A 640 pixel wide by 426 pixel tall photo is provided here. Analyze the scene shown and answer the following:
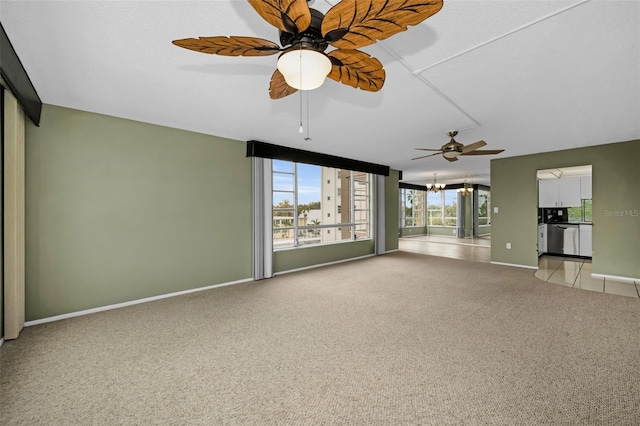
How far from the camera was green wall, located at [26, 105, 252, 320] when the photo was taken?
10.3 ft

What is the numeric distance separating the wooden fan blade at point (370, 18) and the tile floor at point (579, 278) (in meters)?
5.29

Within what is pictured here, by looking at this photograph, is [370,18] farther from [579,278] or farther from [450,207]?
[450,207]

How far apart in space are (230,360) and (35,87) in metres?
3.32

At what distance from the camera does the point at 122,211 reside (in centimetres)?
362

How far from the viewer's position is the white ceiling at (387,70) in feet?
5.71

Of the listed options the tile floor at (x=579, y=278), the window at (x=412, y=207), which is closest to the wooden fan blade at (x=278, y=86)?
the tile floor at (x=579, y=278)

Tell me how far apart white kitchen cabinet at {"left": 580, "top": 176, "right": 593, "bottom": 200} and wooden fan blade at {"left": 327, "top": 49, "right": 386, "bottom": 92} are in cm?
789

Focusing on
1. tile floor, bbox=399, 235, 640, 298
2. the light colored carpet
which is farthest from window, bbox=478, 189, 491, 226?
the light colored carpet

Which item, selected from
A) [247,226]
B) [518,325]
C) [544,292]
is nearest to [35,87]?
[247,226]

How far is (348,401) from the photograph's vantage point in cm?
182

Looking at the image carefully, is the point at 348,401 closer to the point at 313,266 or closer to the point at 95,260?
the point at 95,260

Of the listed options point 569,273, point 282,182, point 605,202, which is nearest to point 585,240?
point 569,273

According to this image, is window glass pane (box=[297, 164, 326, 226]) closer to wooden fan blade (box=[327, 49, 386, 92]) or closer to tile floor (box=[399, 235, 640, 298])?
tile floor (box=[399, 235, 640, 298])

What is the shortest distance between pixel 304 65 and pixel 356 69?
0.41 metres
